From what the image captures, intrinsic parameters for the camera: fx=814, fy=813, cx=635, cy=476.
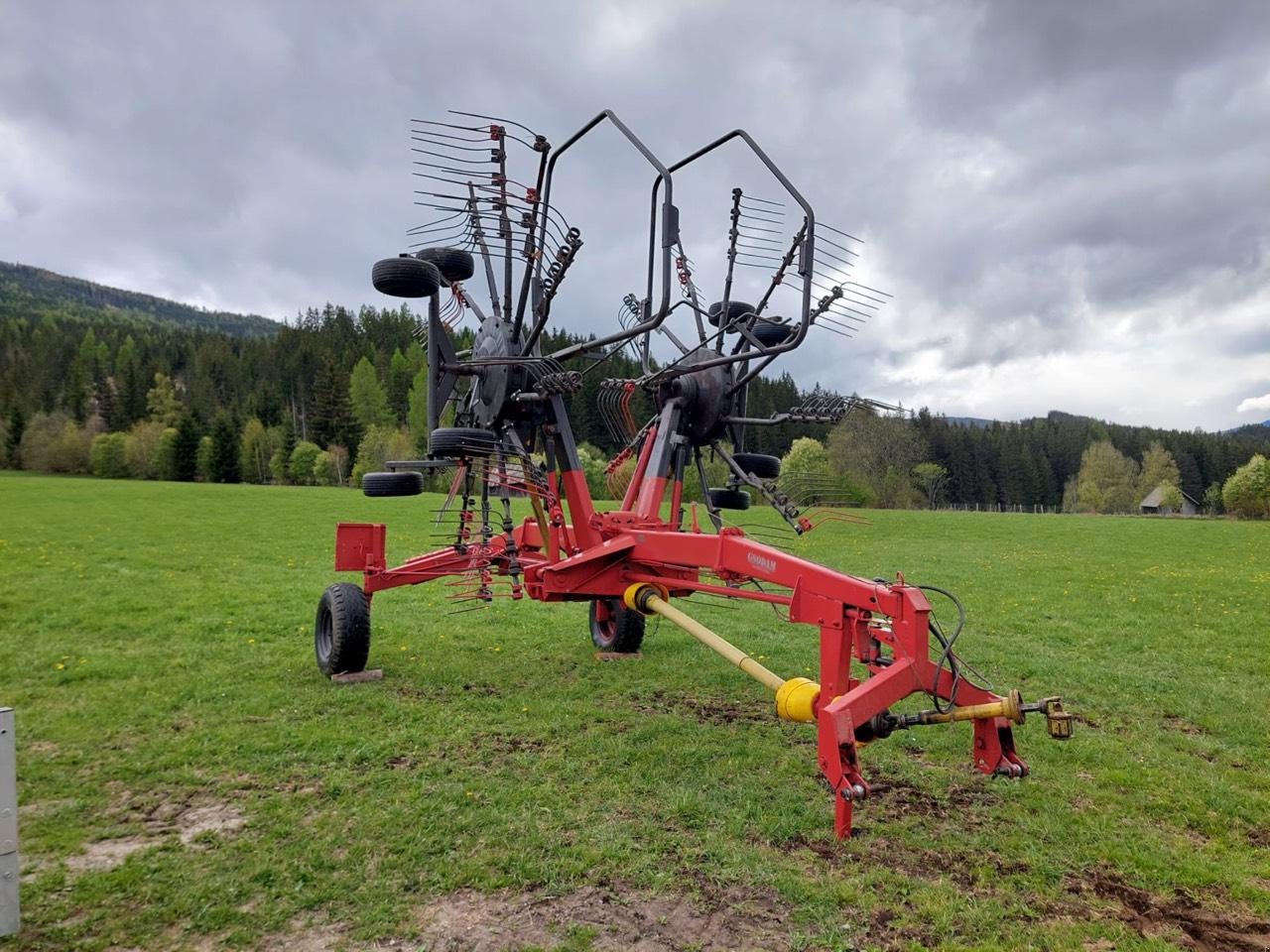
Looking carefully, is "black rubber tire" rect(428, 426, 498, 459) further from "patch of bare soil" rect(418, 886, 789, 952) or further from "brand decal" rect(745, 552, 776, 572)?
"patch of bare soil" rect(418, 886, 789, 952)

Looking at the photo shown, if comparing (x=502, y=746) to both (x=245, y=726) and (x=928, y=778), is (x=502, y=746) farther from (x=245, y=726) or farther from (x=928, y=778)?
(x=928, y=778)

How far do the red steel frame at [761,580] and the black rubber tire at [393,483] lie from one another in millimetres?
788

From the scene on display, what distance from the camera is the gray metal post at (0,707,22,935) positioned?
3498 mm

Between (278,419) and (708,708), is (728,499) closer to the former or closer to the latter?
(708,708)

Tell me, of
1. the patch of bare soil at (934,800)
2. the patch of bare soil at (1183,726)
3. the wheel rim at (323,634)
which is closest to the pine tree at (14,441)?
the wheel rim at (323,634)

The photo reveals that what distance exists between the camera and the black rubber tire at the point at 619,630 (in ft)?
31.6

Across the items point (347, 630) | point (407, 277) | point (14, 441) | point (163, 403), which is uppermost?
point (163, 403)

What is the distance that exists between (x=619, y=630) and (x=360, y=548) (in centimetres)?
311

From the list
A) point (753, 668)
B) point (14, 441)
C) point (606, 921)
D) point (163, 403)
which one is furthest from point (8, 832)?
point (14, 441)

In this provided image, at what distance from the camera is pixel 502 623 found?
38.3 ft

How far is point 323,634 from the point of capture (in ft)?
28.1

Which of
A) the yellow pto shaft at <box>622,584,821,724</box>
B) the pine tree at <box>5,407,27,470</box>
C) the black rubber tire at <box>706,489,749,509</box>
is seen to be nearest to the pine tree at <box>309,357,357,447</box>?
the pine tree at <box>5,407,27,470</box>

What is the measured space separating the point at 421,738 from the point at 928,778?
3.79 metres

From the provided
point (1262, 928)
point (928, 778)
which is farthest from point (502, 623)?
point (1262, 928)
